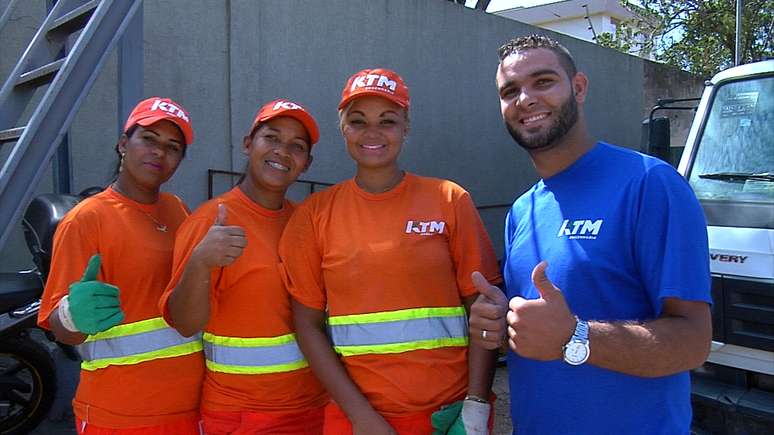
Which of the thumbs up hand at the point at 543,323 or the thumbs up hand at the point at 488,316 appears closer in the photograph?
the thumbs up hand at the point at 543,323

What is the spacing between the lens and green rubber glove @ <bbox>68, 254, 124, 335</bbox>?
1.95 meters

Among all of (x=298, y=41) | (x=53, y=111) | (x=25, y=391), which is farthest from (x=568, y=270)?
(x=298, y=41)

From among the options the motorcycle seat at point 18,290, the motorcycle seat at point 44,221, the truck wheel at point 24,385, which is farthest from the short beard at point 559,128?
the truck wheel at point 24,385

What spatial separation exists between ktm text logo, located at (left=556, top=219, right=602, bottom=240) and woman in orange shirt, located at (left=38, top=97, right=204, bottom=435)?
133 cm

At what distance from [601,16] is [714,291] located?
121 ft

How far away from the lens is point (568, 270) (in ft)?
5.63

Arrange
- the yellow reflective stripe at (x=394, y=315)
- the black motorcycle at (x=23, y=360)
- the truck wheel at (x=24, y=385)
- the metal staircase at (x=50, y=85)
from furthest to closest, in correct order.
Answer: the truck wheel at (x=24, y=385) → the black motorcycle at (x=23, y=360) → the metal staircase at (x=50, y=85) → the yellow reflective stripe at (x=394, y=315)

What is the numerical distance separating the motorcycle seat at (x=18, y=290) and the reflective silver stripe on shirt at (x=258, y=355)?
76.1 inches

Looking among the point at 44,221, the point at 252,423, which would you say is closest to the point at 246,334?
the point at 252,423

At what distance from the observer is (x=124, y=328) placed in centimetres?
220

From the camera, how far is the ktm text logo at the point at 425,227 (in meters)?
2.02

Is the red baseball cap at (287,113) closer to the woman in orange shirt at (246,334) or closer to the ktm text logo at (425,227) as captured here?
the woman in orange shirt at (246,334)

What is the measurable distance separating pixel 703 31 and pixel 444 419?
1425 cm

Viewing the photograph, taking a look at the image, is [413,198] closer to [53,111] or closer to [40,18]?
[53,111]
